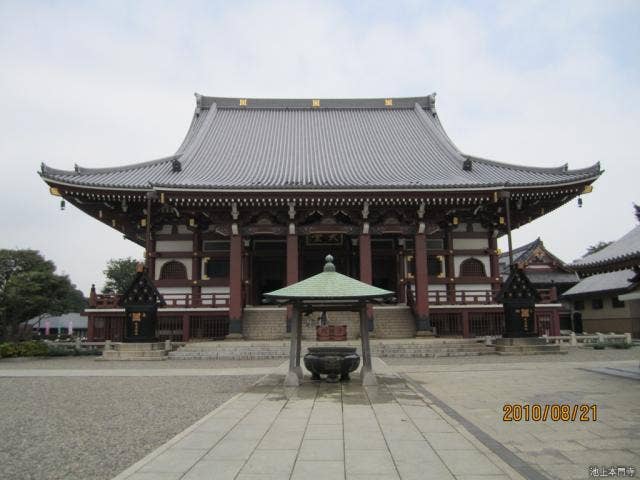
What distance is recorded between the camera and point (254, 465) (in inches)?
196

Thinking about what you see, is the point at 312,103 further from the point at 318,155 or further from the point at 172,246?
the point at 172,246

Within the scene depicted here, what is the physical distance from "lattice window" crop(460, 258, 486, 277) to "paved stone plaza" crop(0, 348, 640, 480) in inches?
407

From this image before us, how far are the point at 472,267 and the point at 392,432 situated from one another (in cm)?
1731

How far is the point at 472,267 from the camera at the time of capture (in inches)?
875

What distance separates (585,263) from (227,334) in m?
14.4

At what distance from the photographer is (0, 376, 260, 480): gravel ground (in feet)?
17.6

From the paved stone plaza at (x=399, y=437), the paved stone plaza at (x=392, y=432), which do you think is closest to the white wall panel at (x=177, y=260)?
the paved stone plaza at (x=392, y=432)

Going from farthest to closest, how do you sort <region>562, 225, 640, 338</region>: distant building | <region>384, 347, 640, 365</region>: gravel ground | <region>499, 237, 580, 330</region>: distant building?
<region>499, 237, 580, 330</region>: distant building → <region>562, 225, 640, 338</region>: distant building → <region>384, 347, 640, 365</region>: gravel ground

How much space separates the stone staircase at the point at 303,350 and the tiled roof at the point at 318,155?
21.3 feet

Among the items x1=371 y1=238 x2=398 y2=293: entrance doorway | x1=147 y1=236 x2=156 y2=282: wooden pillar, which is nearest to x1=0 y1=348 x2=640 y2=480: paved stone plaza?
x1=147 y1=236 x2=156 y2=282: wooden pillar

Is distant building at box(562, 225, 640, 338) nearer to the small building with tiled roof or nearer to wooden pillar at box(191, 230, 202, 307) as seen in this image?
the small building with tiled roof

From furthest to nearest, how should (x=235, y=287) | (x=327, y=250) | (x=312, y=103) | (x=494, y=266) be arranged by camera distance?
1. (x=312, y=103)
2. (x=327, y=250)
3. (x=494, y=266)
4. (x=235, y=287)

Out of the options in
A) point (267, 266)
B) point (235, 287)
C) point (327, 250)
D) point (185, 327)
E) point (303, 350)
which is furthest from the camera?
point (327, 250)
